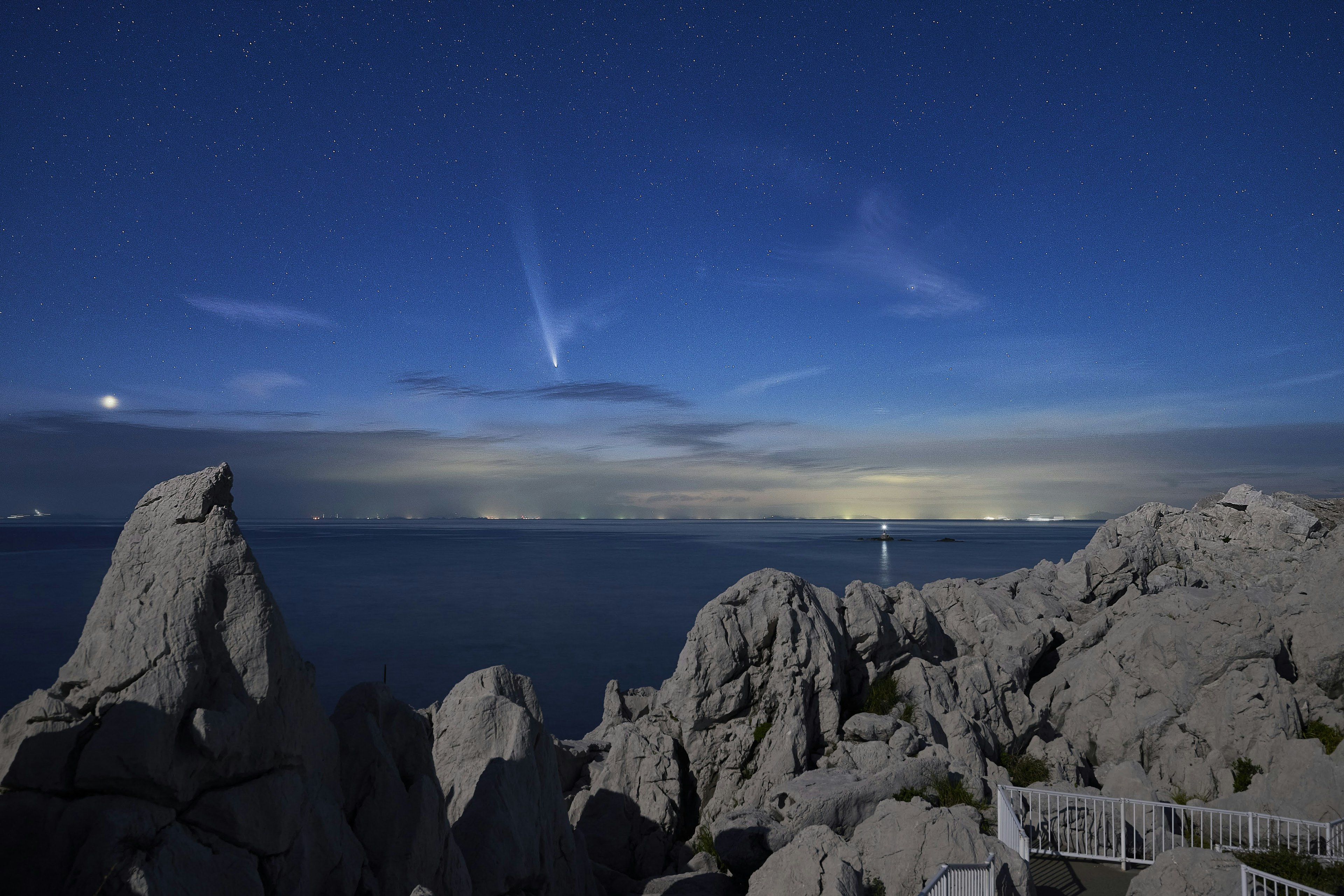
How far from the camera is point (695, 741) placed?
55.9ft

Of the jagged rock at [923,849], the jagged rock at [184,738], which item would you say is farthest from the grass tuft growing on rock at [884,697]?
the jagged rock at [184,738]

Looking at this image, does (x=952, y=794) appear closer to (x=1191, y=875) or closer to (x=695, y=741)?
(x=1191, y=875)

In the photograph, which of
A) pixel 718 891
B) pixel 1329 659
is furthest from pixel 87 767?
pixel 1329 659

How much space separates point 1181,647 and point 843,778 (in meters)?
11.3

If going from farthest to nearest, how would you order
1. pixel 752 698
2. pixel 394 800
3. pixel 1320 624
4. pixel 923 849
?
1. pixel 1320 624
2. pixel 752 698
3. pixel 923 849
4. pixel 394 800

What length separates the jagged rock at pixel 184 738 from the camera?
5.35 m

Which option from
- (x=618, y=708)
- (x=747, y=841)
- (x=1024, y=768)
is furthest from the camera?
(x=618, y=708)

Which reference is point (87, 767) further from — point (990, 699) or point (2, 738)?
point (990, 699)

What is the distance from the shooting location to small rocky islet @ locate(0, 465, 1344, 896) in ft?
18.6

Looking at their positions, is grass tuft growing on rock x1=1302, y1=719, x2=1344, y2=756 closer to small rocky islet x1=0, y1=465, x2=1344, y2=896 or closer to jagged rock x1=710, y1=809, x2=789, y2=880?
small rocky islet x1=0, y1=465, x2=1344, y2=896

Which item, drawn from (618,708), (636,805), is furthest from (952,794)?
(618,708)

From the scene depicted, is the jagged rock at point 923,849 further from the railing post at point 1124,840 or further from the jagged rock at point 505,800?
the jagged rock at point 505,800

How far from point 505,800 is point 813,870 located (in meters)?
4.03

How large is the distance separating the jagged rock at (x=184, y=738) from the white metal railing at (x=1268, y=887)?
10.2m
